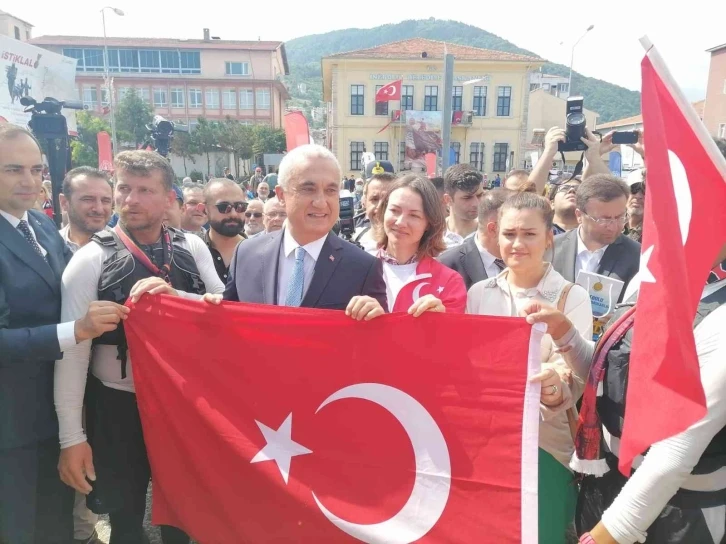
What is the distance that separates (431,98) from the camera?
43219 millimetres

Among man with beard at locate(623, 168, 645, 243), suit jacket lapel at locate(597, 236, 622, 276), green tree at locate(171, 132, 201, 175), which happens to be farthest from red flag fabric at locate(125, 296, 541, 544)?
green tree at locate(171, 132, 201, 175)

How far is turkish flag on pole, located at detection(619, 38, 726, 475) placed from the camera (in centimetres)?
135

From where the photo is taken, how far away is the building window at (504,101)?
43.4 m

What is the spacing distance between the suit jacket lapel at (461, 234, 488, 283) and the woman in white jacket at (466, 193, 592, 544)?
A: 0.84m

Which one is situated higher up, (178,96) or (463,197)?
(178,96)

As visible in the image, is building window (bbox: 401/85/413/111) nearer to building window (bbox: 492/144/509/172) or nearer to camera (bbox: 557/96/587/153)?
building window (bbox: 492/144/509/172)

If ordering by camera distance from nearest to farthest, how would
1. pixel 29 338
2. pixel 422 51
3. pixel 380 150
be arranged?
pixel 29 338, pixel 422 51, pixel 380 150

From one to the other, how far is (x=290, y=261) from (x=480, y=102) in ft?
149

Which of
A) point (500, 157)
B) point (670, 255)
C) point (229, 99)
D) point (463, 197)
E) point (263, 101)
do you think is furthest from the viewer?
point (263, 101)

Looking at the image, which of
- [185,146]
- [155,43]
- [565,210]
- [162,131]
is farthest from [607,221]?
[155,43]

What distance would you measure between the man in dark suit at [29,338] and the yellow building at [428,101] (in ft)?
135

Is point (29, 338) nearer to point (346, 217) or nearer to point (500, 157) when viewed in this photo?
point (346, 217)

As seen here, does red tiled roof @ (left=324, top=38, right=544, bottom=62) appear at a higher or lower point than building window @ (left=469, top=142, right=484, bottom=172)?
higher

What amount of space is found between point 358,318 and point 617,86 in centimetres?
15714
